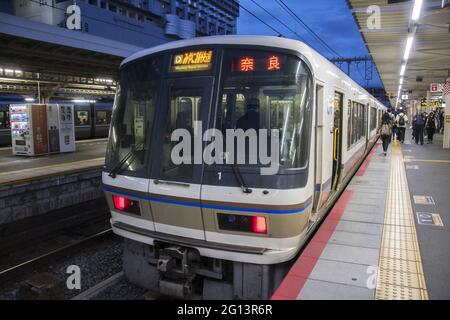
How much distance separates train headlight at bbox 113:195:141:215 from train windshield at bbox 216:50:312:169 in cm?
130

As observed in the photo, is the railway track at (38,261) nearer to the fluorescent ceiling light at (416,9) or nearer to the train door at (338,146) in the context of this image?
the train door at (338,146)

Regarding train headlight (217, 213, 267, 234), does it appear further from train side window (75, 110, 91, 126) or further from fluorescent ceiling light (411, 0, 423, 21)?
train side window (75, 110, 91, 126)

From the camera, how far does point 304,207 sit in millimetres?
3578

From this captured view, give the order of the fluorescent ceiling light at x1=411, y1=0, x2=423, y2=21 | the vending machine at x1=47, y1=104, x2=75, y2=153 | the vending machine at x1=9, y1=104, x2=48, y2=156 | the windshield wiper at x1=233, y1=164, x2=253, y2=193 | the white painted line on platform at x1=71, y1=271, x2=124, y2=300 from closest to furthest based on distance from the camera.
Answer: the windshield wiper at x1=233, y1=164, x2=253, y2=193
the white painted line on platform at x1=71, y1=271, x2=124, y2=300
the fluorescent ceiling light at x1=411, y1=0, x2=423, y2=21
the vending machine at x1=9, y1=104, x2=48, y2=156
the vending machine at x1=47, y1=104, x2=75, y2=153

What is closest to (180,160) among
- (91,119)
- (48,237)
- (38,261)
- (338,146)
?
(338,146)

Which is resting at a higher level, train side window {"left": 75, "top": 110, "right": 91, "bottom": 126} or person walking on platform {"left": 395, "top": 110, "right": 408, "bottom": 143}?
train side window {"left": 75, "top": 110, "right": 91, "bottom": 126}

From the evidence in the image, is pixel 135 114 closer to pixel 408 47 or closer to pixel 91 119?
pixel 408 47

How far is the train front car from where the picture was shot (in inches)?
138

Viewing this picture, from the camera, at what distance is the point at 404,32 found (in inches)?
422

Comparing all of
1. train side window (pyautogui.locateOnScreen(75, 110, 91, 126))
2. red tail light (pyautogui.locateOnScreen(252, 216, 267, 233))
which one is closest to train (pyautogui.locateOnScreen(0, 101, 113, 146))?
train side window (pyautogui.locateOnScreen(75, 110, 91, 126))
